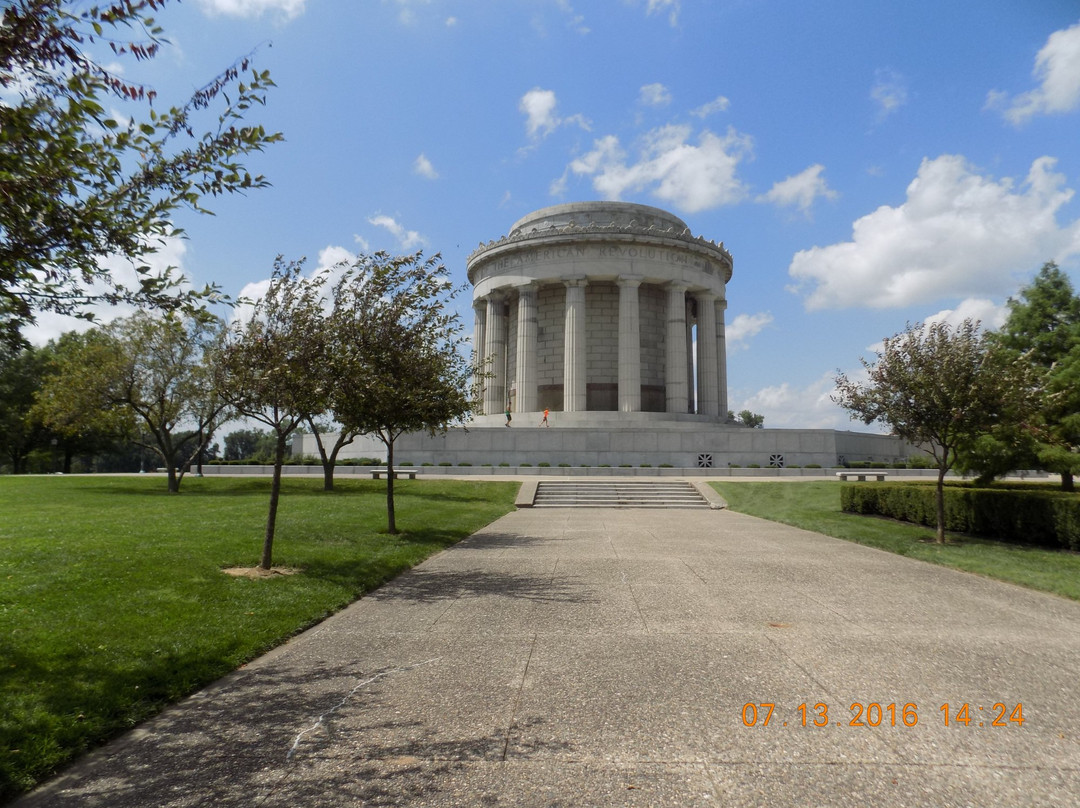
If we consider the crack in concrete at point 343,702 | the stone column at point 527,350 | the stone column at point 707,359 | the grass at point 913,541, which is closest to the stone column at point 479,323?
the stone column at point 527,350

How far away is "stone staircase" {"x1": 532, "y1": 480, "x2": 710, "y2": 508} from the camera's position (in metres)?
29.5

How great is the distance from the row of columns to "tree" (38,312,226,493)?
21.1 metres

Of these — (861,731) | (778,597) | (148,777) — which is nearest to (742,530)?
(778,597)

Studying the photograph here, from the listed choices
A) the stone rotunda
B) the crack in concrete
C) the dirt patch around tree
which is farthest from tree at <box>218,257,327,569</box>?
the stone rotunda

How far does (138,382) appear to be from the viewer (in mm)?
32938

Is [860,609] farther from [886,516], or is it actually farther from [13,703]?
[886,516]

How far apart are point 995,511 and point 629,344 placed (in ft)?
116

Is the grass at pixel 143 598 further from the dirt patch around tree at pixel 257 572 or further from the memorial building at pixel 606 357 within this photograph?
the memorial building at pixel 606 357

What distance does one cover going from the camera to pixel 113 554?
39.7ft

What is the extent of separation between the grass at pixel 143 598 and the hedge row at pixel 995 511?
13831 mm

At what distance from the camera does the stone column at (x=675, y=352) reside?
53250mm
